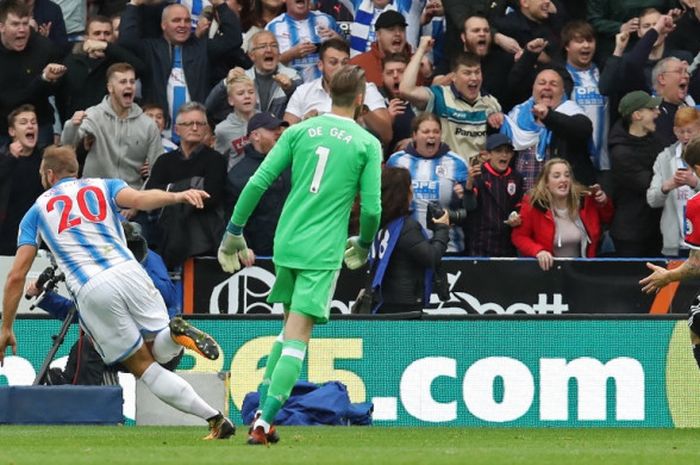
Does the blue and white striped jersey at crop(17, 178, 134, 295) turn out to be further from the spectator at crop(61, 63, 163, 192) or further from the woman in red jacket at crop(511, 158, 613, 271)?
the woman in red jacket at crop(511, 158, 613, 271)

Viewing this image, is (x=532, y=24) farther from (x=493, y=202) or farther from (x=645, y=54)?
(x=493, y=202)

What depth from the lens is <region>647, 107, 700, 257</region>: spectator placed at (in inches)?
645

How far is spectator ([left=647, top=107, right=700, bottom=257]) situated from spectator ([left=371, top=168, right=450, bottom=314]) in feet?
9.85

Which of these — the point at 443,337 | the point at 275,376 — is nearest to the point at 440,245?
the point at 443,337

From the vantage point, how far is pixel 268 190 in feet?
53.6

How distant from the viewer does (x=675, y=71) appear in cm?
1720

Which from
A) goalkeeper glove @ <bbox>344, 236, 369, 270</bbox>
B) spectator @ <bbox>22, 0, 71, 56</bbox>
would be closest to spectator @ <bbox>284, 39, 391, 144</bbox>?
spectator @ <bbox>22, 0, 71, 56</bbox>

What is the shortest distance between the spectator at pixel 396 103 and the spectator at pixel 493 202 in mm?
1022

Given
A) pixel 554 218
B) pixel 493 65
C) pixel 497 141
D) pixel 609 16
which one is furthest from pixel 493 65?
pixel 554 218

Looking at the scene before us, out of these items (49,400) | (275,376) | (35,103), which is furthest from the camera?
(35,103)

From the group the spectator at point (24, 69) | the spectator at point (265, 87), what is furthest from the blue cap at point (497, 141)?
the spectator at point (24, 69)

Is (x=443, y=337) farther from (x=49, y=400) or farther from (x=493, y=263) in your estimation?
(x=49, y=400)

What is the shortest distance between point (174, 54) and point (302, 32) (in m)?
1.48

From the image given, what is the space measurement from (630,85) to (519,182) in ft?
5.84
